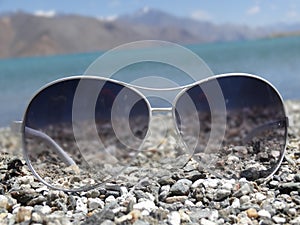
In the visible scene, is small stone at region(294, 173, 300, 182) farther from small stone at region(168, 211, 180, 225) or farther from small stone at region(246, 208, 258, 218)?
small stone at region(168, 211, 180, 225)

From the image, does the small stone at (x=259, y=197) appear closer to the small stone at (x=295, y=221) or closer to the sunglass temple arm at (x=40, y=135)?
the small stone at (x=295, y=221)

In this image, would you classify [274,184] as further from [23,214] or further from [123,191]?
[23,214]

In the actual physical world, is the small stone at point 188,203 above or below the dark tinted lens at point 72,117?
below

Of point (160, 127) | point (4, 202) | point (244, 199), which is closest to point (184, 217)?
point (244, 199)

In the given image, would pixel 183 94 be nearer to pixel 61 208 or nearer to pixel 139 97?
pixel 139 97

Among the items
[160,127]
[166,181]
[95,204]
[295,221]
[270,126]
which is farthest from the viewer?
[160,127]

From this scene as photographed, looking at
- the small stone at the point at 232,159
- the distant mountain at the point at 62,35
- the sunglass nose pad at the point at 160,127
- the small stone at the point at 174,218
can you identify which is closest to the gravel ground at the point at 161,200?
the small stone at the point at 174,218

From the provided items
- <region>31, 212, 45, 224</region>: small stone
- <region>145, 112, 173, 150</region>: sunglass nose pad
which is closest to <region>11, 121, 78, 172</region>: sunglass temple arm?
<region>31, 212, 45, 224</region>: small stone
